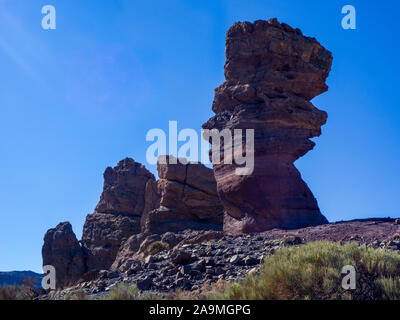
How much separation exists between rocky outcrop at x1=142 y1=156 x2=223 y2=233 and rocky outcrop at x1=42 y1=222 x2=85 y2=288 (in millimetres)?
8343

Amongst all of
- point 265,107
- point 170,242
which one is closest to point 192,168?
point 170,242

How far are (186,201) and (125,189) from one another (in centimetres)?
1236

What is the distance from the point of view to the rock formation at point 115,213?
3844 centimetres

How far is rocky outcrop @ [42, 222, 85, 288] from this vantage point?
36781 mm

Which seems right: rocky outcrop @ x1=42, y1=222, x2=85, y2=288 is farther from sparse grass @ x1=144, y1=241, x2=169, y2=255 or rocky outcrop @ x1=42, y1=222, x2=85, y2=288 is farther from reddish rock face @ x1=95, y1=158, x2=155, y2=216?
sparse grass @ x1=144, y1=241, x2=169, y2=255

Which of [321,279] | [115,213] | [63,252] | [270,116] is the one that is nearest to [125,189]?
[115,213]

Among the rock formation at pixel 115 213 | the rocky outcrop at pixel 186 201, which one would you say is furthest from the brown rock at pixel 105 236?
the rocky outcrop at pixel 186 201

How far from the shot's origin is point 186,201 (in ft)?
111

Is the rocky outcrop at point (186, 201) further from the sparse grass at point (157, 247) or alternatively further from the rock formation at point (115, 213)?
the sparse grass at point (157, 247)

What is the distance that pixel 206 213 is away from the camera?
111 feet

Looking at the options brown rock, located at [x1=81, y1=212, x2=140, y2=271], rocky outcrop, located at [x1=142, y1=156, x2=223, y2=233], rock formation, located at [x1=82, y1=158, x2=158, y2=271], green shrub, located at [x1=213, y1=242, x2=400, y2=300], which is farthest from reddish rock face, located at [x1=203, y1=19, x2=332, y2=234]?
brown rock, located at [x1=81, y1=212, x2=140, y2=271]
